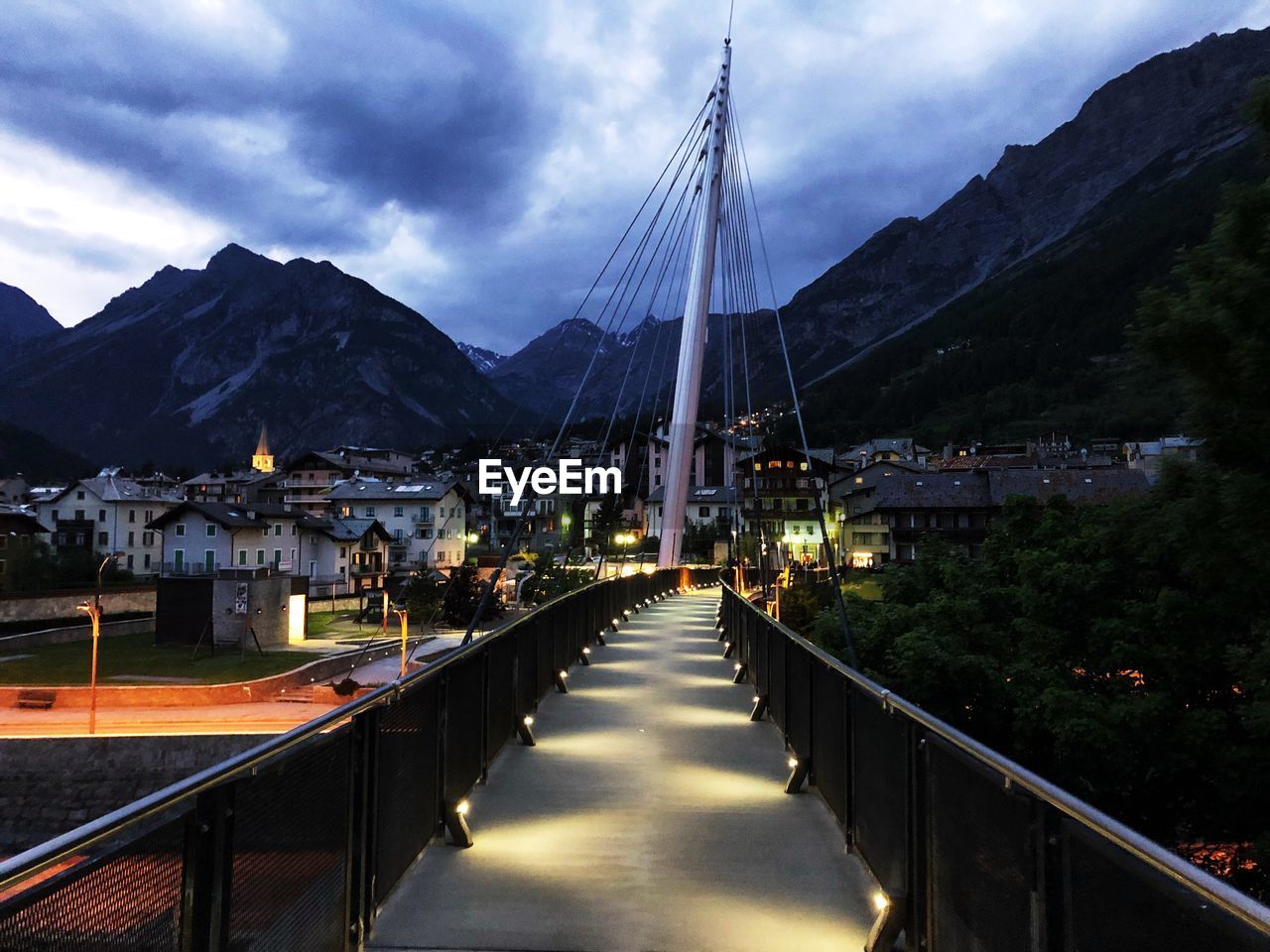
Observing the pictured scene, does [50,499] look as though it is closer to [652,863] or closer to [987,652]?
[987,652]

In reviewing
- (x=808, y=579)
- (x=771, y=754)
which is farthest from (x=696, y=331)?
(x=808, y=579)

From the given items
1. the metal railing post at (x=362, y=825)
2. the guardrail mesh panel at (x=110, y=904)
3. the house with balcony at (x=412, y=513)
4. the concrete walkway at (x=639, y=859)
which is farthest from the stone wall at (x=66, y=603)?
the guardrail mesh panel at (x=110, y=904)

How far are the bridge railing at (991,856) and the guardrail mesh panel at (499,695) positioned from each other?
3155mm

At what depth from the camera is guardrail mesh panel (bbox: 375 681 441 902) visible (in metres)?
4.66

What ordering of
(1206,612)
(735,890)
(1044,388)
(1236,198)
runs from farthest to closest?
(1044,388) → (1206,612) → (1236,198) → (735,890)

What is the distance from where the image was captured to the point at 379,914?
4.59 meters

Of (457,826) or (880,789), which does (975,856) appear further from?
(457,826)

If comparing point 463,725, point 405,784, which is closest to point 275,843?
point 405,784

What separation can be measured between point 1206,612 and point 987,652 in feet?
23.4

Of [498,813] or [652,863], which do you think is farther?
[498,813]

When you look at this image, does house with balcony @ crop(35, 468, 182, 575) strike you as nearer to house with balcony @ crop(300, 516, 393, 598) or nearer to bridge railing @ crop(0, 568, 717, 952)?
house with balcony @ crop(300, 516, 393, 598)

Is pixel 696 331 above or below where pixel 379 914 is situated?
above

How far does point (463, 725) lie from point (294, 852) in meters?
3.08

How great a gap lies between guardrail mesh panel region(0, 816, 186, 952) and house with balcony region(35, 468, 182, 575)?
307ft
